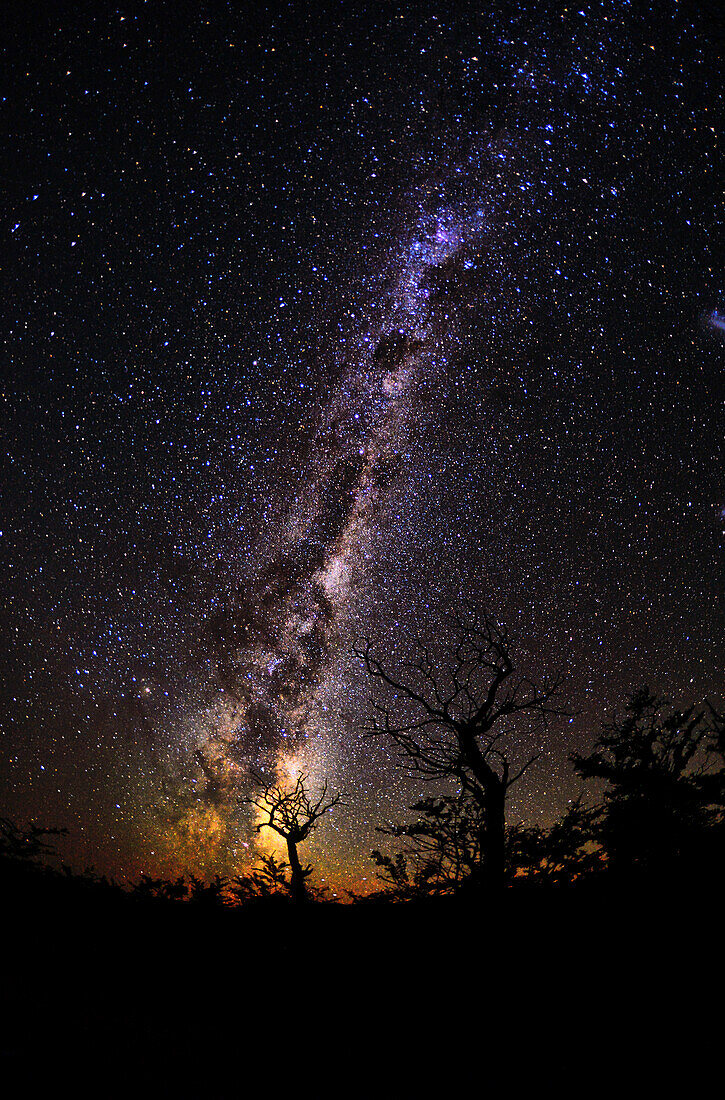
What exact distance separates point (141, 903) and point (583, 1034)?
483 centimetres

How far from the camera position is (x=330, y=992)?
4.18m

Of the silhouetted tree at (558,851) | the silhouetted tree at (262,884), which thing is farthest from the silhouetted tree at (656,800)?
the silhouetted tree at (262,884)

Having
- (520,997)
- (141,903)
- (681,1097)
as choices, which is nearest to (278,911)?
(141,903)

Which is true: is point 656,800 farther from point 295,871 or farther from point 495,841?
point 295,871

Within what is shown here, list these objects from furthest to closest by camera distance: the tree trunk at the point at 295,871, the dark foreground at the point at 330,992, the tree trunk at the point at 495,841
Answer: the tree trunk at the point at 295,871
the tree trunk at the point at 495,841
the dark foreground at the point at 330,992

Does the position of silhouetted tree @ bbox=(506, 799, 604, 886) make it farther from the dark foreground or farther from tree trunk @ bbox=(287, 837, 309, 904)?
tree trunk @ bbox=(287, 837, 309, 904)

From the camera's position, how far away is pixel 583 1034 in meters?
3.19

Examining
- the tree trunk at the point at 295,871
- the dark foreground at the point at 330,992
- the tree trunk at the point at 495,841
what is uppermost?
the tree trunk at the point at 495,841

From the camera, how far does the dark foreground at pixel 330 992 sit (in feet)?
9.37

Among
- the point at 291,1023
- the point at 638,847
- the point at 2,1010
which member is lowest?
the point at 291,1023

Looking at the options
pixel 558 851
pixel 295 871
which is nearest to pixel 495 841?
pixel 558 851

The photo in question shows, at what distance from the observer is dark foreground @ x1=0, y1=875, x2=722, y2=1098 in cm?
286

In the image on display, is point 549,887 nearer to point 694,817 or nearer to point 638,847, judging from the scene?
point 638,847

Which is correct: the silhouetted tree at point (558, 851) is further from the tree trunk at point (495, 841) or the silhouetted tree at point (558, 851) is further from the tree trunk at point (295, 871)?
the tree trunk at point (295, 871)
